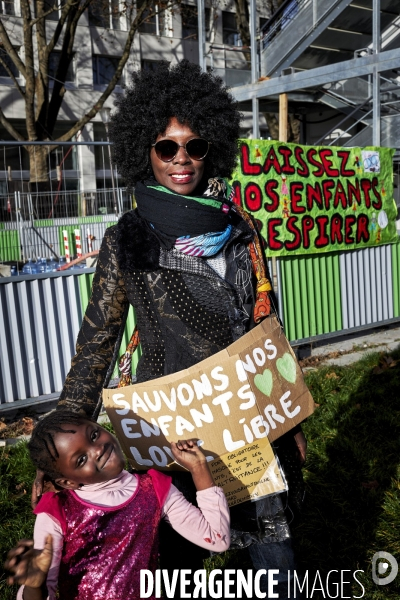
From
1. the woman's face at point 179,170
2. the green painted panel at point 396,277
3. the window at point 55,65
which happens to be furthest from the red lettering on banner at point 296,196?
the window at point 55,65

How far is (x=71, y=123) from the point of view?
32.8 m

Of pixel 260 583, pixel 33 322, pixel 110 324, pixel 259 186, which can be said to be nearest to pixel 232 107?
pixel 110 324

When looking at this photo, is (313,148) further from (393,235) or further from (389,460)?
(389,460)

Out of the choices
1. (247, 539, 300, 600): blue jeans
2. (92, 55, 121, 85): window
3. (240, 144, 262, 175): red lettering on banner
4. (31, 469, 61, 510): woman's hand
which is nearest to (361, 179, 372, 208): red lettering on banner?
(240, 144, 262, 175): red lettering on banner

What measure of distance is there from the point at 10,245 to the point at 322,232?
6.17 meters

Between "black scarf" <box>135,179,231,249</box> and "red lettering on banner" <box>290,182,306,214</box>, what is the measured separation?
4886 mm

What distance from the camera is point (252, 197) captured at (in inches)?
261

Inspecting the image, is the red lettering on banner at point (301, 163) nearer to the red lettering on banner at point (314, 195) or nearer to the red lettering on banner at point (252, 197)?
the red lettering on banner at point (314, 195)

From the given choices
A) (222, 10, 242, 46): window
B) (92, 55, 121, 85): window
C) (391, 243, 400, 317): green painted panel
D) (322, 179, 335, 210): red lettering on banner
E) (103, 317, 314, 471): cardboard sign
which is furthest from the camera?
(222, 10, 242, 46): window

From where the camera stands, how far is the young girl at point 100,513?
1.80 meters

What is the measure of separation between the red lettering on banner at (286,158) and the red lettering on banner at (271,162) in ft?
0.29

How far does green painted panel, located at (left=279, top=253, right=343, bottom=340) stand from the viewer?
22.9ft

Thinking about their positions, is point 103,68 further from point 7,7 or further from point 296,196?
point 296,196

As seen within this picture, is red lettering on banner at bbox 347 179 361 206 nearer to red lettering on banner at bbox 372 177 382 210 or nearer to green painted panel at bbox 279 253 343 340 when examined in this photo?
red lettering on banner at bbox 372 177 382 210
